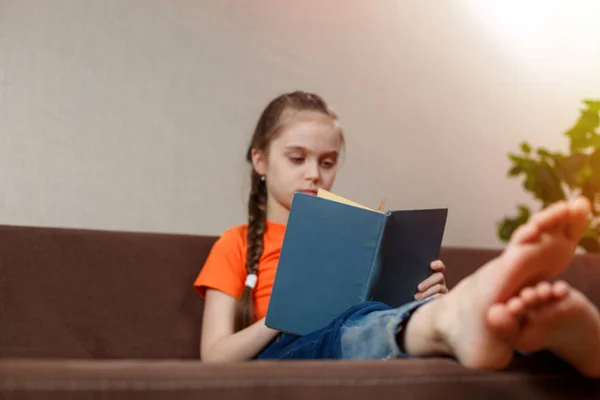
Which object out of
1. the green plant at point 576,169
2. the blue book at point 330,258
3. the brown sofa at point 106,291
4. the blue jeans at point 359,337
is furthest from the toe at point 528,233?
the green plant at point 576,169

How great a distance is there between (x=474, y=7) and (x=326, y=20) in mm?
708

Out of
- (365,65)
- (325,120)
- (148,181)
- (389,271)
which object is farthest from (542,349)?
(365,65)

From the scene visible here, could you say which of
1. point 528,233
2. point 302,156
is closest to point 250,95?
point 302,156

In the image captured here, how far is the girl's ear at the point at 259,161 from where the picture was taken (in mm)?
1532

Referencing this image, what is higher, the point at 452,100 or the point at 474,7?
the point at 474,7

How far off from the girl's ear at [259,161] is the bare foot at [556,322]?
928mm

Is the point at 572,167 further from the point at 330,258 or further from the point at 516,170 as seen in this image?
the point at 330,258

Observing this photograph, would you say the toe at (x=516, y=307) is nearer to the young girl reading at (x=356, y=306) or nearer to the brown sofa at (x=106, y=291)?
the young girl reading at (x=356, y=306)

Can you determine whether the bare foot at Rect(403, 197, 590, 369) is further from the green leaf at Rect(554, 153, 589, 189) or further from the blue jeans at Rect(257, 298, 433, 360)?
the green leaf at Rect(554, 153, 589, 189)

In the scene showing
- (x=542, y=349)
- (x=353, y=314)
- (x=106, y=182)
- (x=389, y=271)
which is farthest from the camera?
(x=106, y=182)

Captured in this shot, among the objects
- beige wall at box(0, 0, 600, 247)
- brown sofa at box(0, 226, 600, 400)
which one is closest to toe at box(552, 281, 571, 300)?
brown sofa at box(0, 226, 600, 400)

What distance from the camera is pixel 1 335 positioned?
1.31 meters

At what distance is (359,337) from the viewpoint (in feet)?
2.87

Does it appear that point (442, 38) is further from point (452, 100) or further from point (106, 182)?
point (106, 182)
